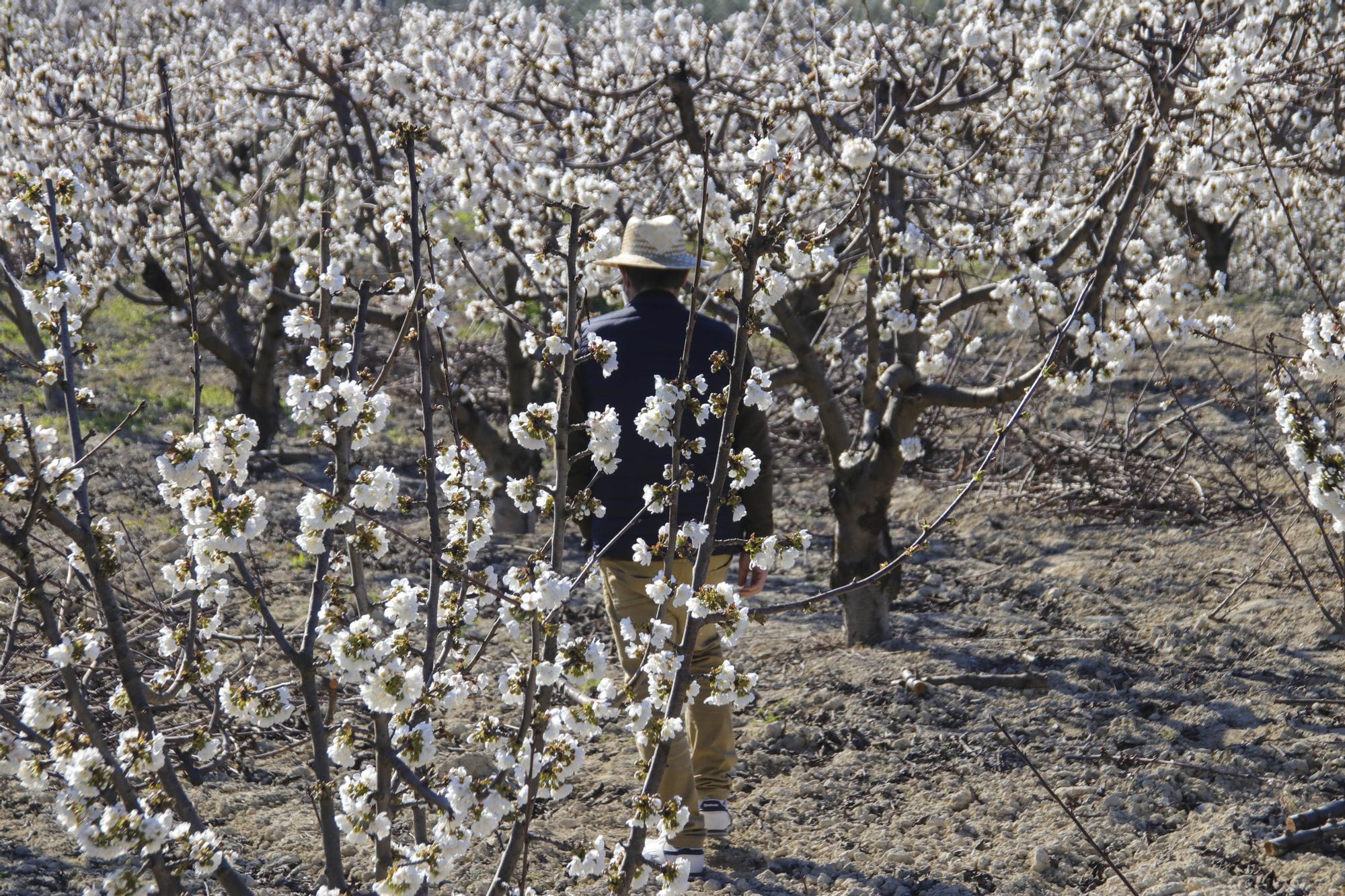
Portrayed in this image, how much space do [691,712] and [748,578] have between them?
474 millimetres

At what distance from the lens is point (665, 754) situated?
7.51 ft

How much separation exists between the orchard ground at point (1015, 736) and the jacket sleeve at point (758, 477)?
93cm

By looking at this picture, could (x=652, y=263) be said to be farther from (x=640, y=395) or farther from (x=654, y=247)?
(x=640, y=395)

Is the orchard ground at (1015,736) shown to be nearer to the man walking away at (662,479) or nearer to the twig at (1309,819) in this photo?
the twig at (1309,819)

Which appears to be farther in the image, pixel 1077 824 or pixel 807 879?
pixel 807 879

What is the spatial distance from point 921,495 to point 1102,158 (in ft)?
10.5

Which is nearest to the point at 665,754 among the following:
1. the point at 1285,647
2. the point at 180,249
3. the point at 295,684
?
the point at 295,684

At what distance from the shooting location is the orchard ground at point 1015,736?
10.6 ft

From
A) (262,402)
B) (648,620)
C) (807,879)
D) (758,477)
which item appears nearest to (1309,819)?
(807,879)

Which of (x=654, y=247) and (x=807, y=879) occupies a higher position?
(x=654, y=247)

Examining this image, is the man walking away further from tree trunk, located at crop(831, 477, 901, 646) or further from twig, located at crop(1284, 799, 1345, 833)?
twig, located at crop(1284, 799, 1345, 833)

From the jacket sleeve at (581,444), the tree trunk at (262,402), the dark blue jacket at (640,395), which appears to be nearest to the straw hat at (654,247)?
the dark blue jacket at (640,395)

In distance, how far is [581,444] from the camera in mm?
3754

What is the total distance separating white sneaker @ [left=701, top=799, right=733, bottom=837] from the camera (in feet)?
11.3
